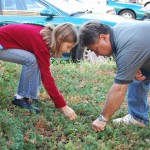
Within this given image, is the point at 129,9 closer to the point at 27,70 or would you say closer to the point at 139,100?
the point at 139,100

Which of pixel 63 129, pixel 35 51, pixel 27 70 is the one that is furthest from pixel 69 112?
pixel 35 51

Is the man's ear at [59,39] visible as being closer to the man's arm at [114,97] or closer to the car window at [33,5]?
the man's arm at [114,97]

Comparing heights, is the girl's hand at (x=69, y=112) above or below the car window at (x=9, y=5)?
below

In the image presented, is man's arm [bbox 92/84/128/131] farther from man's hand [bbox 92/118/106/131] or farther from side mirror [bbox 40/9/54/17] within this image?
side mirror [bbox 40/9/54/17]

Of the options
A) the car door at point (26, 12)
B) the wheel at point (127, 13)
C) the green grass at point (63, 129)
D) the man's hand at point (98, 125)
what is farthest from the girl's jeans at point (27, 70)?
the wheel at point (127, 13)

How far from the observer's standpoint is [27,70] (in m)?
4.27

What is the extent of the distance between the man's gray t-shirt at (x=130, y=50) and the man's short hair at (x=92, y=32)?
0.12m

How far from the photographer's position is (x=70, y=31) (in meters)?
4.00

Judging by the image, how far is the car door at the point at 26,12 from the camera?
24.4 feet

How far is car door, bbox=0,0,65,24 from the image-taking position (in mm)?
7449

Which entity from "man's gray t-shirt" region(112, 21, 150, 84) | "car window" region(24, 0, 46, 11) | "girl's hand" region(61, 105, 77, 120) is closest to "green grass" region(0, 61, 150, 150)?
"girl's hand" region(61, 105, 77, 120)

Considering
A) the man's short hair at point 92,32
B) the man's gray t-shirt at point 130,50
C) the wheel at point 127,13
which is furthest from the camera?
the wheel at point 127,13

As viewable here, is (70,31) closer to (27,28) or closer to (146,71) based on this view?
(27,28)

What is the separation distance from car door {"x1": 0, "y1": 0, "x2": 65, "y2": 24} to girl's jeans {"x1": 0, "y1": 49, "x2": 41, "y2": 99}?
10.3 ft
